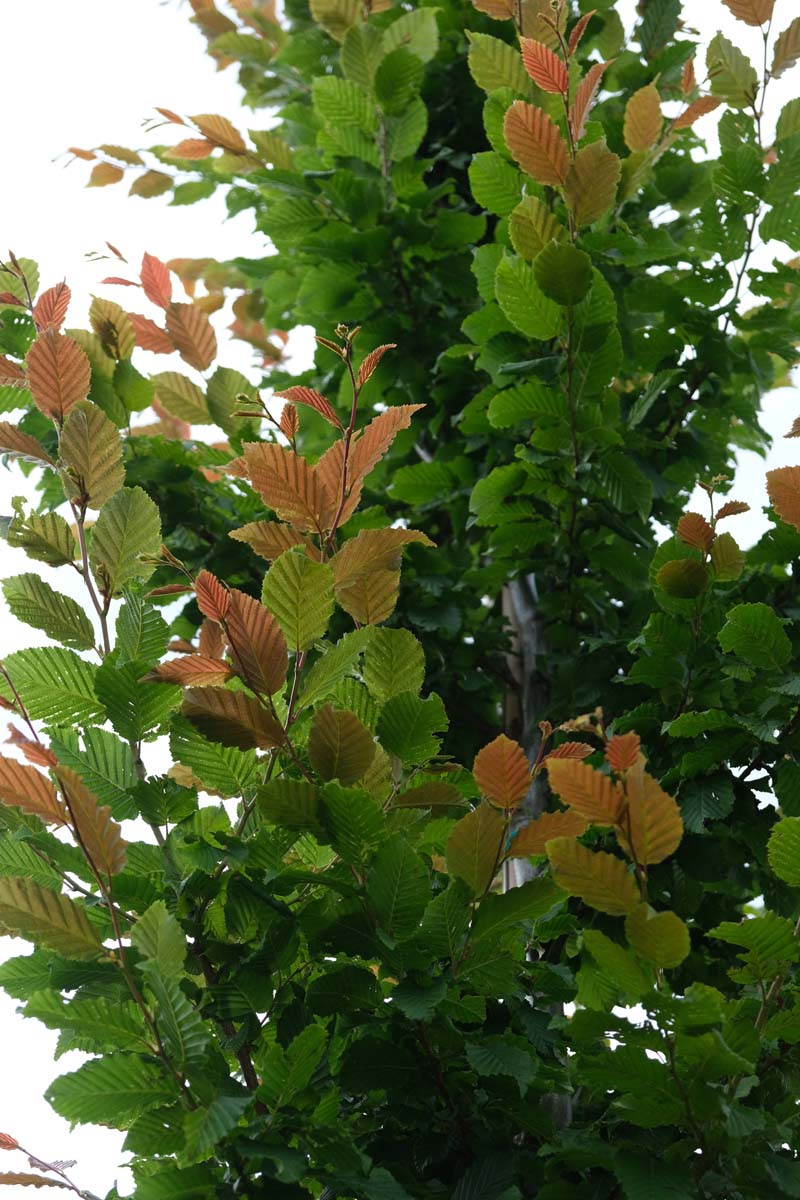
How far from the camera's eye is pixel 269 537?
104 centimetres

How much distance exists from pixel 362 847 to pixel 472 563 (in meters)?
1.26

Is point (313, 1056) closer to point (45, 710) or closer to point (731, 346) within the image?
point (45, 710)

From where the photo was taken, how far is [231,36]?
2586mm

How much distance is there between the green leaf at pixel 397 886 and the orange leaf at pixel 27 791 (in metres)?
0.25

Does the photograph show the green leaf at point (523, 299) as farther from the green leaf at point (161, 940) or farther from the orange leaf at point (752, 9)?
the green leaf at point (161, 940)

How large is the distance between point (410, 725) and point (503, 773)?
0.36 ft

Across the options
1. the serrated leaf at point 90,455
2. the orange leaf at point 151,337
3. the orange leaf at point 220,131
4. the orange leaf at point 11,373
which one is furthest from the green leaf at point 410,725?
the orange leaf at point 220,131

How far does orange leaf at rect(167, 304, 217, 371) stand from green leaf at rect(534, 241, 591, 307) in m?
0.53

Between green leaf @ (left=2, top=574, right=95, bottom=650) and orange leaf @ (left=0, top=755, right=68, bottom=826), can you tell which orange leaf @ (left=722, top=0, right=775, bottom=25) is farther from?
orange leaf @ (left=0, top=755, right=68, bottom=826)

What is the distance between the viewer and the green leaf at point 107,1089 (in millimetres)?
861

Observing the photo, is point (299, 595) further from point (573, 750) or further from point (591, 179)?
point (591, 179)

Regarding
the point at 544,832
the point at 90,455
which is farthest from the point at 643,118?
the point at 544,832

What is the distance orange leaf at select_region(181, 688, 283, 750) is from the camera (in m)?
0.90

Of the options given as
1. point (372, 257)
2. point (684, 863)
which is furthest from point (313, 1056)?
point (372, 257)
